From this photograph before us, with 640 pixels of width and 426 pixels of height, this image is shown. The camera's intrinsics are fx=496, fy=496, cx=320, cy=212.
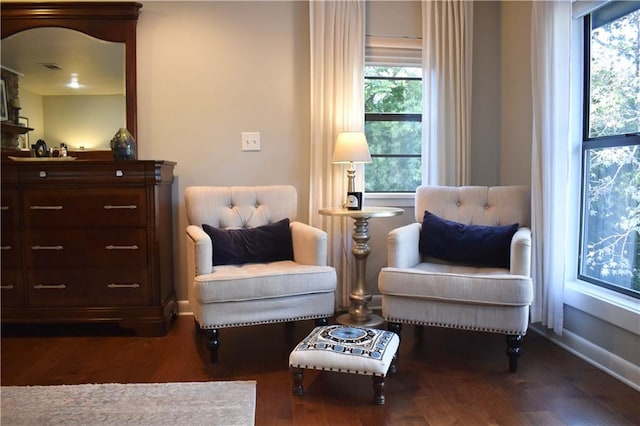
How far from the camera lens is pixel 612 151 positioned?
251 cm

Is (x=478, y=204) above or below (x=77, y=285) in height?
above

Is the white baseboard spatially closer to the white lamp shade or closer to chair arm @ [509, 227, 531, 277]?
A: chair arm @ [509, 227, 531, 277]

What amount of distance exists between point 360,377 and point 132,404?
39.5 inches

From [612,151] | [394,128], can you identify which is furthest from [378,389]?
[394,128]

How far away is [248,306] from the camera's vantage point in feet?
8.09

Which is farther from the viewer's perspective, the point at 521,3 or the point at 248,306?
the point at 521,3

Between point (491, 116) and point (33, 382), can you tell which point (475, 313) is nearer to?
point (491, 116)

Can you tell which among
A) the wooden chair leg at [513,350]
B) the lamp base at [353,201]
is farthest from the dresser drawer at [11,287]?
the wooden chair leg at [513,350]

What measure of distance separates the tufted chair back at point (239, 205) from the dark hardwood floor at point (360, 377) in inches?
26.8

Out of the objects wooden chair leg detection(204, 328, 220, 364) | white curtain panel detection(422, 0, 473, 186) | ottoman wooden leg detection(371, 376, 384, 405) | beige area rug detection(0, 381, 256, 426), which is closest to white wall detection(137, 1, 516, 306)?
white curtain panel detection(422, 0, 473, 186)

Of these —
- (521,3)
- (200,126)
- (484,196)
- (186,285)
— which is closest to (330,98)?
(200,126)

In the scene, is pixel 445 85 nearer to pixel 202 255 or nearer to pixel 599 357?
pixel 599 357

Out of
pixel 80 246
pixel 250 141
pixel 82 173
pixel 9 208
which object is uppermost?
pixel 250 141

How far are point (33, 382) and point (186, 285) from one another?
1237mm
